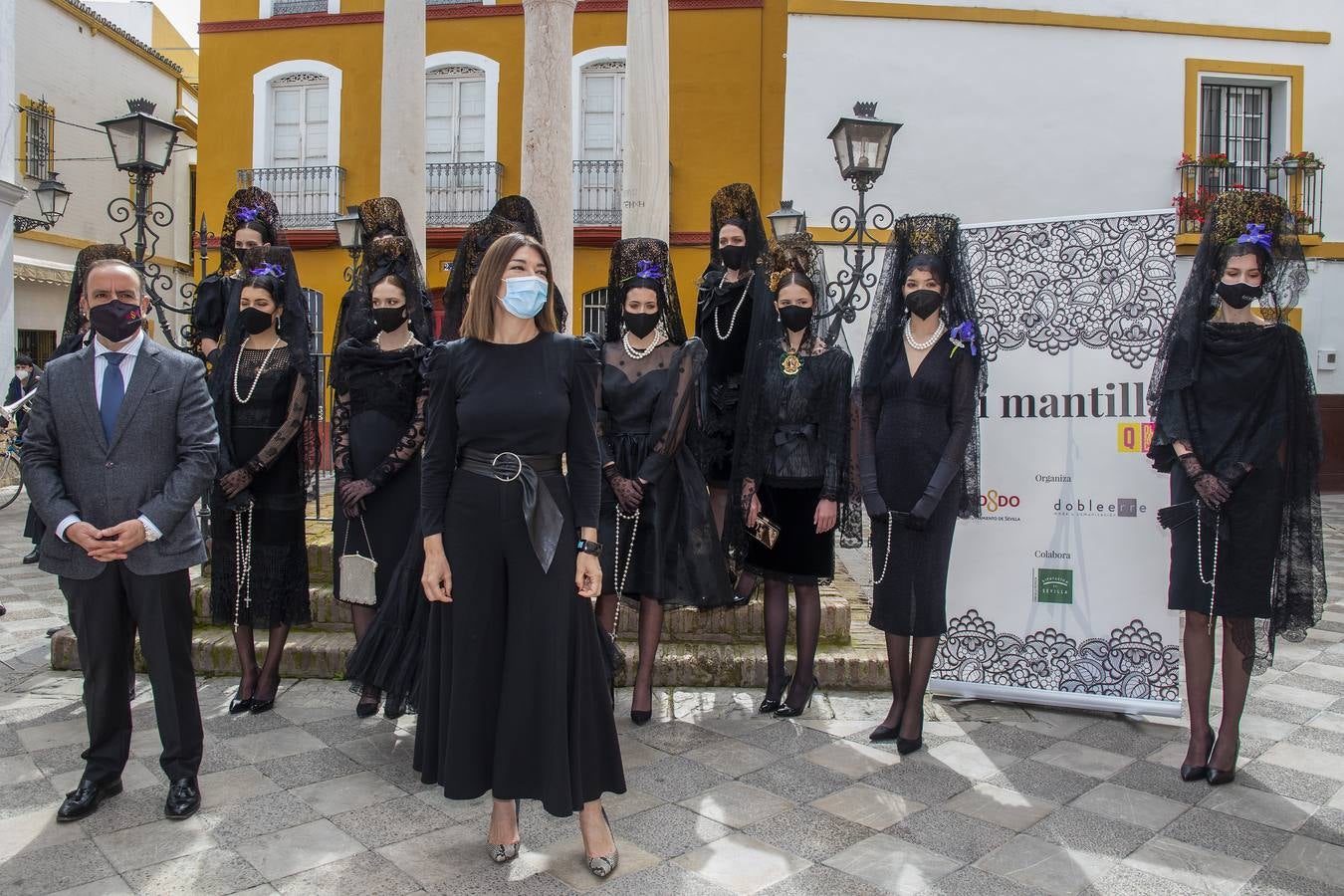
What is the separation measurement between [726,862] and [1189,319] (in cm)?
269

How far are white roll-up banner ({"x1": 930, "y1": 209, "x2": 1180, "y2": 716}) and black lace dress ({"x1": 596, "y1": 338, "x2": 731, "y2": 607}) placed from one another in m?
1.24

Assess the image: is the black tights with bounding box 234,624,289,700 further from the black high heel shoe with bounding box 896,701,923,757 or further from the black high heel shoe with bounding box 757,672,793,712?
the black high heel shoe with bounding box 896,701,923,757

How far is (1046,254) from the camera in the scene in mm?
4715

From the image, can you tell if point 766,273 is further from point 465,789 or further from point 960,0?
point 960,0

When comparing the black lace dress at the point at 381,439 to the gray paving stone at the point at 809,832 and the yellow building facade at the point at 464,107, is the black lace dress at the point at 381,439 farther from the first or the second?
the yellow building facade at the point at 464,107

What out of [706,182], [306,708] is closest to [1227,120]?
[706,182]

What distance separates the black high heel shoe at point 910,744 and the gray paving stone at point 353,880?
2042 millimetres

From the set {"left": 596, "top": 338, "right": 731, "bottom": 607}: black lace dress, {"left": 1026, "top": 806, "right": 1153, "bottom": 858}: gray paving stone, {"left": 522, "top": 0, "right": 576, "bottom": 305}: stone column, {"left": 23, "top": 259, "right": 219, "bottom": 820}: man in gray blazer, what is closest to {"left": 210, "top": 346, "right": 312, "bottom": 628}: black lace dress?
{"left": 23, "top": 259, "right": 219, "bottom": 820}: man in gray blazer

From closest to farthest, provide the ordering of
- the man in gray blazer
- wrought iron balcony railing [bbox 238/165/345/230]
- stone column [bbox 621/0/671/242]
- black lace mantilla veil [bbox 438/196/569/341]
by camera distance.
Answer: the man in gray blazer, black lace mantilla veil [bbox 438/196/569/341], stone column [bbox 621/0/671/242], wrought iron balcony railing [bbox 238/165/345/230]

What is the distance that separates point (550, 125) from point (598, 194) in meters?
9.69

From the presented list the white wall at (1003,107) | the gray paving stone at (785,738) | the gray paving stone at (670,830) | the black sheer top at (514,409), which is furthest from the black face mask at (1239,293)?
the white wall at (1003,107)

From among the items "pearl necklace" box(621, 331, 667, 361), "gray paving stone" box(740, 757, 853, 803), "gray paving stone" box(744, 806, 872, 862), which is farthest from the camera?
"pearl necklace" box(621, 331, 667, 361)

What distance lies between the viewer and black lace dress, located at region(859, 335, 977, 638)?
435cm

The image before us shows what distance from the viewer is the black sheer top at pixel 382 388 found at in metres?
4.64
